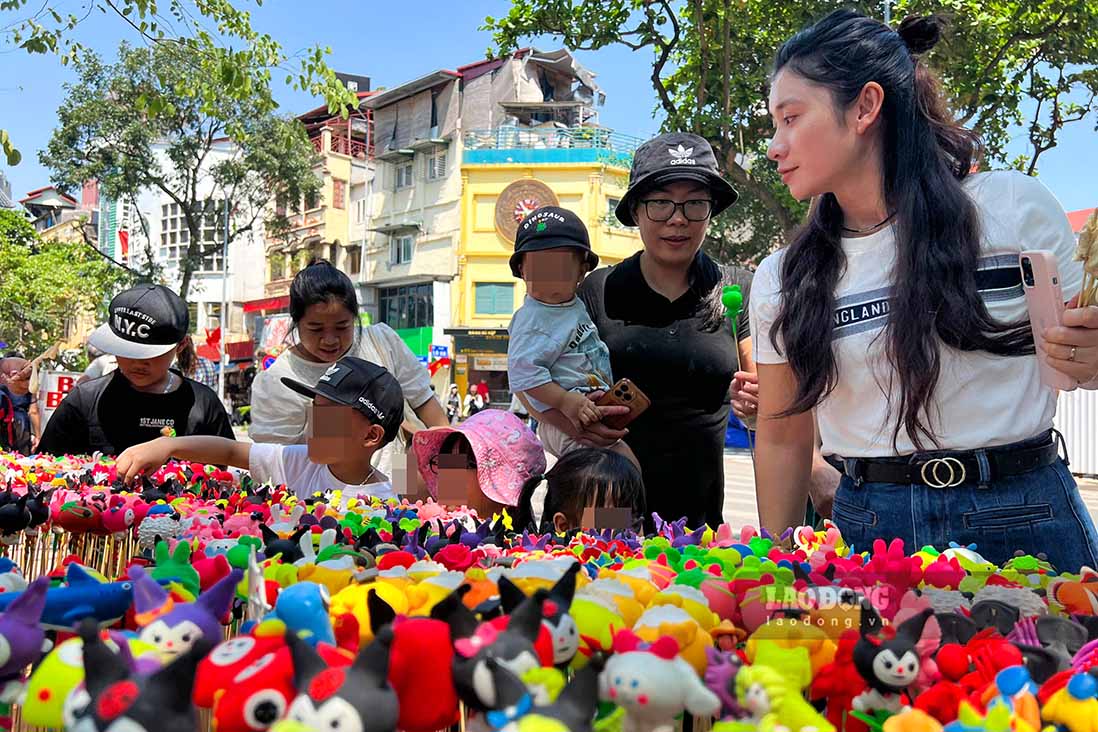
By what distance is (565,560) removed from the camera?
4.77 ft

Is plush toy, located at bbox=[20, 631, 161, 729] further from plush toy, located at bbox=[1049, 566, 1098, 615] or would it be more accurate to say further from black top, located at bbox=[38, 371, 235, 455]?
black top, located at bbox=[38, 371, 235, 455]

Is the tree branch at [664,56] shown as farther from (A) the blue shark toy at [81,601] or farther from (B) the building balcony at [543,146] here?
(B) the building balcony at [543,146]

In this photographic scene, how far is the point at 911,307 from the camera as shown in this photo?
6.16ft

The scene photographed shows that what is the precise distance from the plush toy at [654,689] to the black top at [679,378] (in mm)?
2060

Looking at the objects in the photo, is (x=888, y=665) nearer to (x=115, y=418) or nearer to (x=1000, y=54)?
(x=115, y=418)

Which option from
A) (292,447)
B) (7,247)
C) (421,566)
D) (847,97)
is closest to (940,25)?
(847,97)

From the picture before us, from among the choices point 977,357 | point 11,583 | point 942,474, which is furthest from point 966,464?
point 11,583

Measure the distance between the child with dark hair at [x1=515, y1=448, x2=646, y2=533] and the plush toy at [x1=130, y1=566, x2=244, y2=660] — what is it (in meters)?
1.42

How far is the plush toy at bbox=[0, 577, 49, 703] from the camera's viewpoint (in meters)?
1.13

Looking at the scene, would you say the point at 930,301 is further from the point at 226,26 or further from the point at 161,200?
the point at 161,200

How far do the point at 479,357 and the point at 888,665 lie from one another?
31.1m

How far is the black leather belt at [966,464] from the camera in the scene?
1.88m

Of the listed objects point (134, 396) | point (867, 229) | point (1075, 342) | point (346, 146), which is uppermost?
point (346, 146)

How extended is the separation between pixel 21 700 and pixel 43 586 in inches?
5.1
